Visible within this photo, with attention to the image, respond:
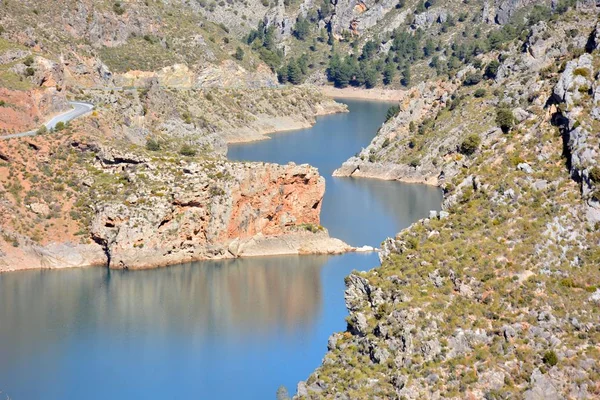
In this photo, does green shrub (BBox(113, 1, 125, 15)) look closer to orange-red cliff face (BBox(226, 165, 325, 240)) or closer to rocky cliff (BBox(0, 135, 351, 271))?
rocky cliff (BBox(0, 135, 351, 271))

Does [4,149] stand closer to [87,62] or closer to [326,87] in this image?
[87,62]

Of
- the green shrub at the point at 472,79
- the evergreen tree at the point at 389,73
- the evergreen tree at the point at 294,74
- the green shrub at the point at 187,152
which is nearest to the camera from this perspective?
the green shrub at the point at 187,152

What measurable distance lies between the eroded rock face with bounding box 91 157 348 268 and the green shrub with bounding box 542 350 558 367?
135ft

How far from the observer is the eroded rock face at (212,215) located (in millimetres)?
80500

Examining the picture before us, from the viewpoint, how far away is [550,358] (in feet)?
143

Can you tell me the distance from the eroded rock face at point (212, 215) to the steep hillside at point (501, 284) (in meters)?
30.0

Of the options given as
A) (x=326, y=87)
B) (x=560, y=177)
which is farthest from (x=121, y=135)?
Result: (x=326, y=87)

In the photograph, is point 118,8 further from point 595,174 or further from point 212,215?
point 595,174

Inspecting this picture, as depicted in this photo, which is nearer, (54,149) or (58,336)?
(58,336)

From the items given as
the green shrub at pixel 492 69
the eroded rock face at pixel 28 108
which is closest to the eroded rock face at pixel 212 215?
the eroded rock face at pixel 28 108

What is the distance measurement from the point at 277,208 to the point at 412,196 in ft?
76.0

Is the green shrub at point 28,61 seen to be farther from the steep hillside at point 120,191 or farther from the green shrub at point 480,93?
the green shrub at point 480,93

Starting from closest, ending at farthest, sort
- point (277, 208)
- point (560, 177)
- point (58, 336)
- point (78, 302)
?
point (560, 177) < point (58, 336) < point (78, 302) < point (277, 208)

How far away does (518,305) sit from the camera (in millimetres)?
45875
